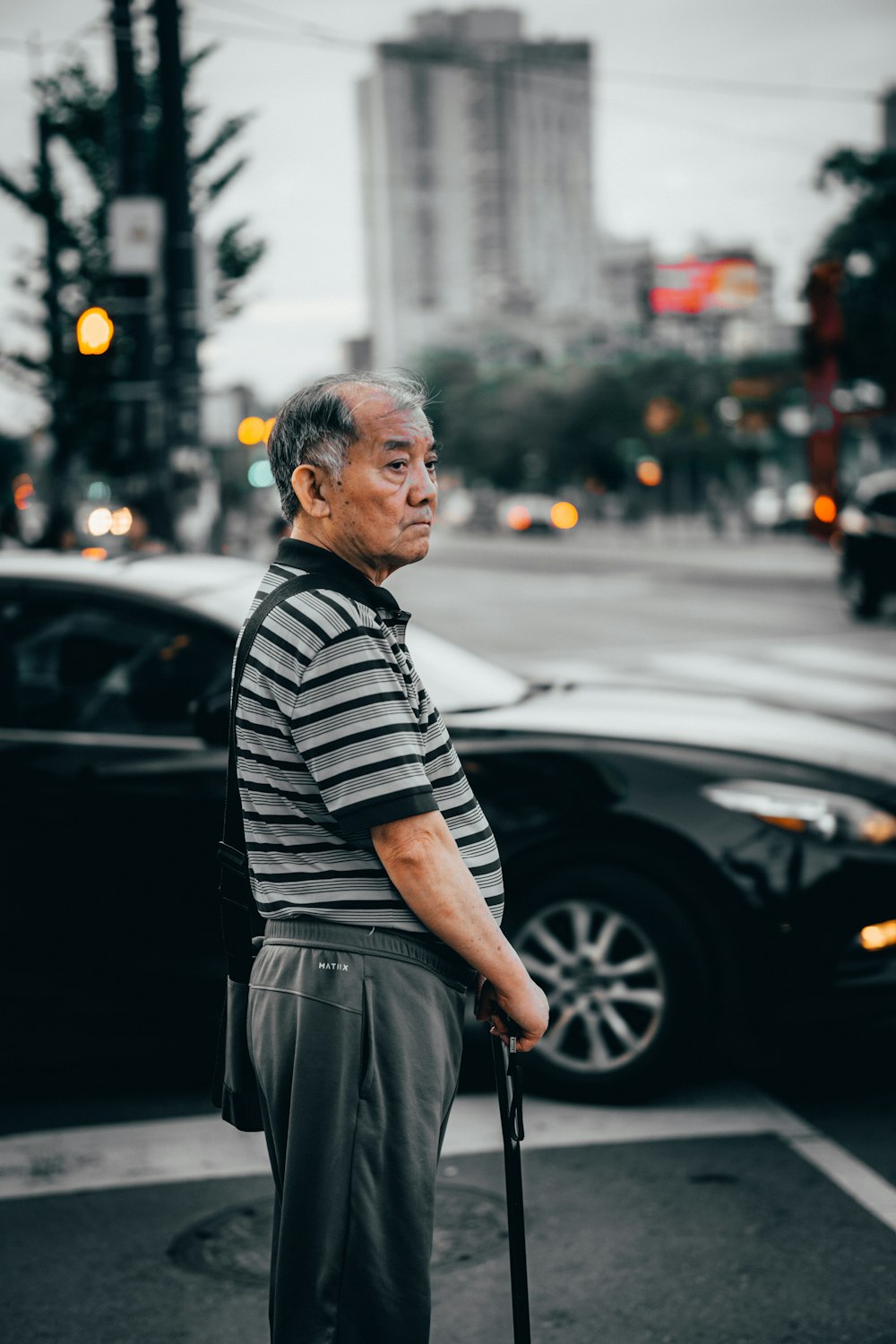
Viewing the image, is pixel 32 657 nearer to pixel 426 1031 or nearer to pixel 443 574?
pixel 426 1031

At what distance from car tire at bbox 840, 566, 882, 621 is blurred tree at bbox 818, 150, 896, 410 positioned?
72.8 feet

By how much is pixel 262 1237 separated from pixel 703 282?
351 ft

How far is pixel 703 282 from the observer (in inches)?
4154

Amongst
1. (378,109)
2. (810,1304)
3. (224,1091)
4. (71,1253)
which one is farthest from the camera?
(378,109)

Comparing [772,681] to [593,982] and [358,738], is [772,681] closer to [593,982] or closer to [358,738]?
[593,982]

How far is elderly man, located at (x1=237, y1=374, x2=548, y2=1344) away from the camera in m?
2.16

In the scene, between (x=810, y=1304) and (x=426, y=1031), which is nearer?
(x=426, y=1031)

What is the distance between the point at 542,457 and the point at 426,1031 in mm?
83942

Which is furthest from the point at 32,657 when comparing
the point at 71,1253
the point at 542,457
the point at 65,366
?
the point at 542,457

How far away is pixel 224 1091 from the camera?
8.23ft

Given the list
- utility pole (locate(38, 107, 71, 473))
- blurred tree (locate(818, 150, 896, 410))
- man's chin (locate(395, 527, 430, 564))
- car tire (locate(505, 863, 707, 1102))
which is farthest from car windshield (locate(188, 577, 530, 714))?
blurred tree (locate(818, 150, 896, 410))

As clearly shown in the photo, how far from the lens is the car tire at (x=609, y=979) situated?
13.8ft

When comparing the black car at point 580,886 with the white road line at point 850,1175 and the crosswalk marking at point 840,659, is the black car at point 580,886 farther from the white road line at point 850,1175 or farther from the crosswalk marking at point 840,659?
the crosswalk marking at point 840,659

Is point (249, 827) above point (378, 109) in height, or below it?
below
